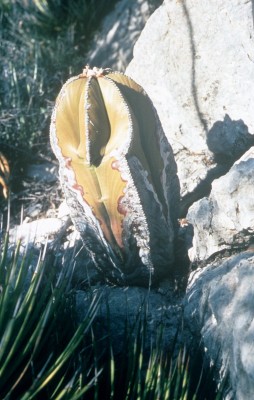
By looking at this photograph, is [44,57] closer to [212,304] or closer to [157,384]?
[212,304]

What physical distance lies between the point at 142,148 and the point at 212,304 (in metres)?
0.76

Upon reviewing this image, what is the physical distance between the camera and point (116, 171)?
2.55 m

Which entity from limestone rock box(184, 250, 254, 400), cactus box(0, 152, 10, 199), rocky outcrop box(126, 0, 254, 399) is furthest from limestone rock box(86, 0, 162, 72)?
limestone rock box(184, 250, 254, 400)

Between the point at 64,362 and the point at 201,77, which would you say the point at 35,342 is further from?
the point at 201,77

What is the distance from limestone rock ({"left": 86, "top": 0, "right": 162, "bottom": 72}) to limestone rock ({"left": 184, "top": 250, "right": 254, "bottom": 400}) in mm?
2748

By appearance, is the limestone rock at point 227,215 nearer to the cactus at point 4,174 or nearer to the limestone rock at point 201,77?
the limestone rock at point 201,77

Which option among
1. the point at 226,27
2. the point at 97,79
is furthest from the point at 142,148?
the point at 226,27

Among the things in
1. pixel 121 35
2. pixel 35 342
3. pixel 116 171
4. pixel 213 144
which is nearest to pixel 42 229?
pixel 213 144

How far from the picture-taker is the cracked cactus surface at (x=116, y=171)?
2.55 metres

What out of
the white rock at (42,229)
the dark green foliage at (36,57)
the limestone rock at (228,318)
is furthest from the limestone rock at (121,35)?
the limestone rock at (228,318)

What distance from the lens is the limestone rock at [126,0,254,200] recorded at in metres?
3.26

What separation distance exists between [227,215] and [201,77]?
1.09 metres

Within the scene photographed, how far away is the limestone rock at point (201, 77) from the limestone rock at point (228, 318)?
882 mm

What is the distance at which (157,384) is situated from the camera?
1906mm
